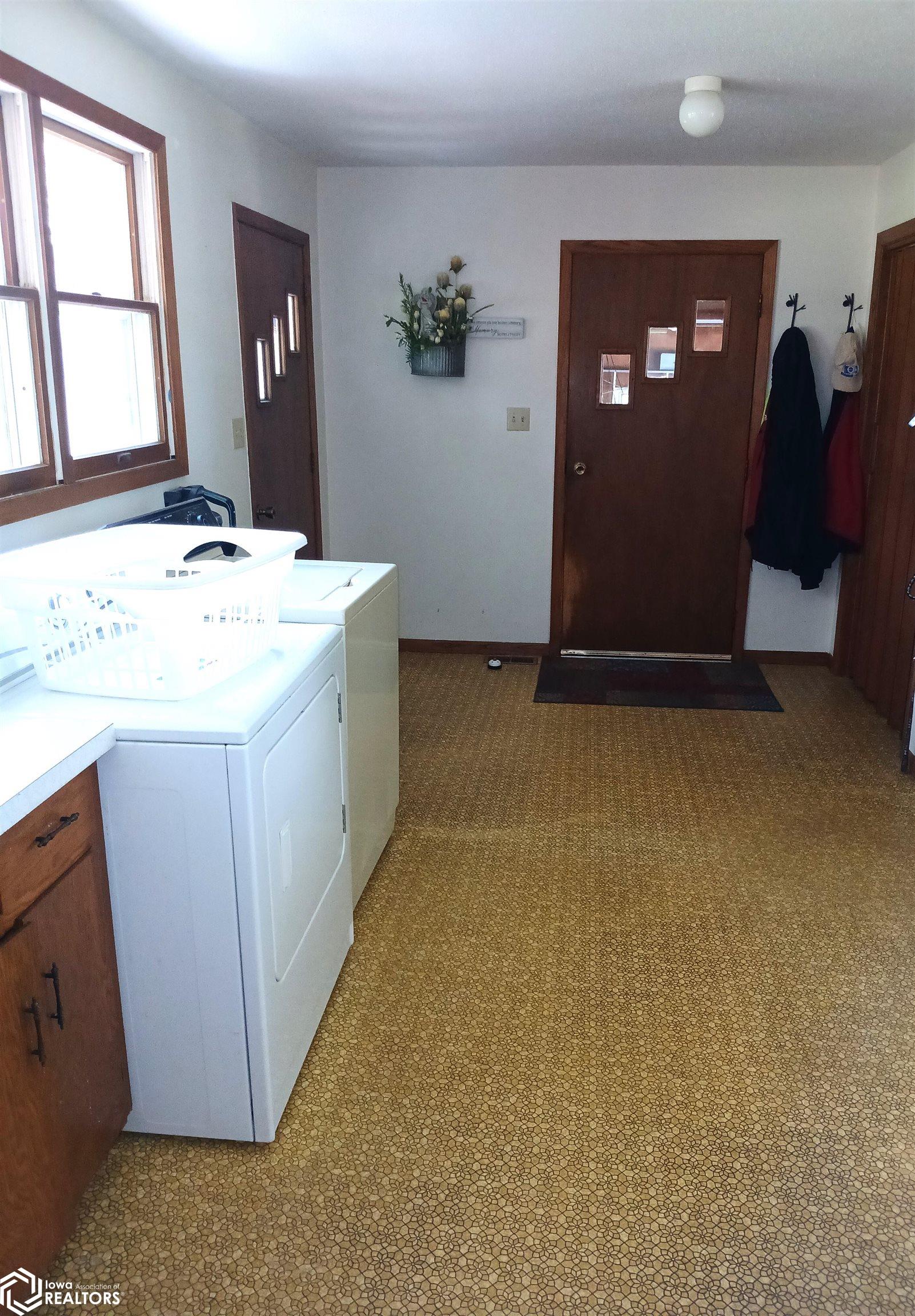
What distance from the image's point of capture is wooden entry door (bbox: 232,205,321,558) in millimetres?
3738

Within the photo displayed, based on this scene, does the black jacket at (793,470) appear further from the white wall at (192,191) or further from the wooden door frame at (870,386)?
the white wall at (192,191)

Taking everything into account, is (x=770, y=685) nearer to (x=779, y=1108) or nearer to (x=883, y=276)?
(x=883, y=276)

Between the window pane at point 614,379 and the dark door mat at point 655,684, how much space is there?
1257 millimetres

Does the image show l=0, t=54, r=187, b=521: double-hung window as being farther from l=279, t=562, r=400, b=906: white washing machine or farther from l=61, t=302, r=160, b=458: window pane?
l=279, t=562, r=400, b=906: white washing machine

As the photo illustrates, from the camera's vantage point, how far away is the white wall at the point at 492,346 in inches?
178

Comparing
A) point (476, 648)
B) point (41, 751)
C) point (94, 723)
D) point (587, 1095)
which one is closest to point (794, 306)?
point (476, 648)

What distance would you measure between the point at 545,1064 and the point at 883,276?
370 cm

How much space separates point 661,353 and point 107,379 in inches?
110

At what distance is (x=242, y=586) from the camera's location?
195cm

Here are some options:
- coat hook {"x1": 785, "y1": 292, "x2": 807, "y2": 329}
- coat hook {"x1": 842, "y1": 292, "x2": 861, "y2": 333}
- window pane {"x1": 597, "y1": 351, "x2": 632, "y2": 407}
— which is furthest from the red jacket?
window pane {"x1": 597, "y1": 351, "x2": 632, "y2": 407}

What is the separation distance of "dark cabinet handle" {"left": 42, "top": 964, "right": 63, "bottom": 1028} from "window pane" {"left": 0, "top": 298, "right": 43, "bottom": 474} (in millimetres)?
1166

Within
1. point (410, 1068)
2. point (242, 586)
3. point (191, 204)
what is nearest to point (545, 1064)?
point (410, 1068)

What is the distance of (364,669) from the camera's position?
267 cm

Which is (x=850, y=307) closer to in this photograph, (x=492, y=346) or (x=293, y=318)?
(x=492, y=346)
